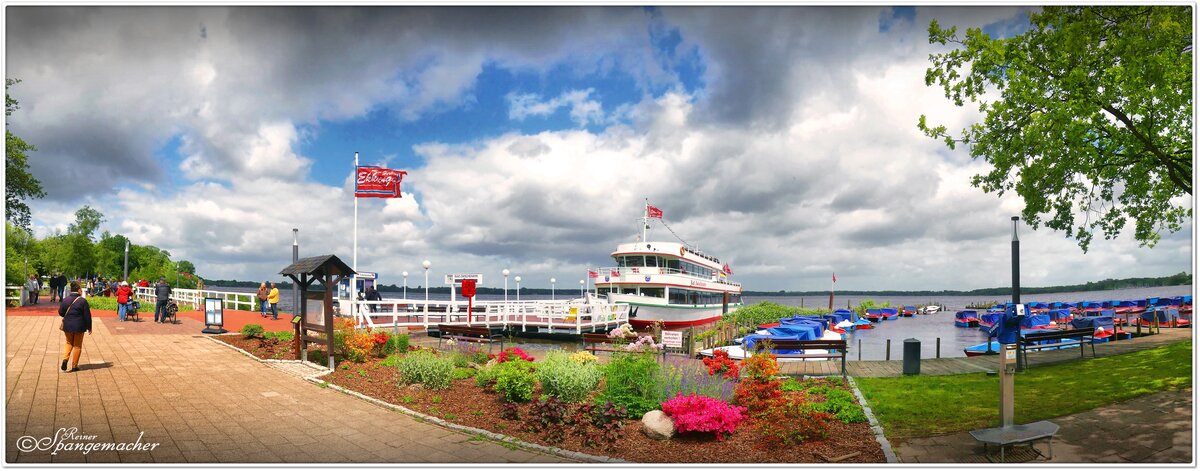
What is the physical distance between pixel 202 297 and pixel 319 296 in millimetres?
23242

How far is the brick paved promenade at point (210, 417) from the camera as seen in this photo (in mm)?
6645

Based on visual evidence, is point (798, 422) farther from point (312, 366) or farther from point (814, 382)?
point (312, 366)

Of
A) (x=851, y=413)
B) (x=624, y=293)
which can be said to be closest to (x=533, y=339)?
(x=624, y=293)

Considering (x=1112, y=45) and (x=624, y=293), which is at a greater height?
(x=1112, y=45)

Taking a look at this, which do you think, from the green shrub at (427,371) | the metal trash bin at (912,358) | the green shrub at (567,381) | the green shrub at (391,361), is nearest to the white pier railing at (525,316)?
the green shrub at (391,361)

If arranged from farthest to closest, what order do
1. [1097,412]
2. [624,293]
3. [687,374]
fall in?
Answer: [624,293]
[687,374]
[1097,412]

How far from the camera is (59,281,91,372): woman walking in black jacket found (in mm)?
10555

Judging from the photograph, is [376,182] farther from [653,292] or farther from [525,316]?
[653,292]

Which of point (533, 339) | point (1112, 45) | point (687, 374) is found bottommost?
point (533, 339)

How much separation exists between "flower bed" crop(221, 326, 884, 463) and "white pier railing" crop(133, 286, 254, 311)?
2276cm

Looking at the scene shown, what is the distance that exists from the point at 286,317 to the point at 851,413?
24540 millimetres

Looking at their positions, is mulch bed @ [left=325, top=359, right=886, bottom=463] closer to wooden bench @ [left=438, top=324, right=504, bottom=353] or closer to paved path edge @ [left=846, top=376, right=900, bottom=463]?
Answer: paved path edge @ [left=846, top=376, right=900, bottom=463]

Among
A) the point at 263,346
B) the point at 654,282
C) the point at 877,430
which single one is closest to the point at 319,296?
the point at 263,346
